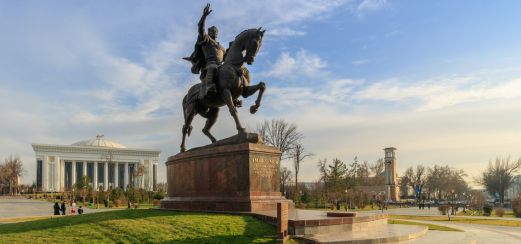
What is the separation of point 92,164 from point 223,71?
113m

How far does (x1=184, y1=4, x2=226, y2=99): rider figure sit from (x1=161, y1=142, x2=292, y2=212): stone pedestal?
2.04 meters

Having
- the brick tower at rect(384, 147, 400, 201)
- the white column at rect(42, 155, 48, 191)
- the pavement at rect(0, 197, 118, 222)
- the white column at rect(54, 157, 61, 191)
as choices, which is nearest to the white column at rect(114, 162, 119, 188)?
the white column at rect(54, 157, 61, 191)

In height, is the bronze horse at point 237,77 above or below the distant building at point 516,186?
above

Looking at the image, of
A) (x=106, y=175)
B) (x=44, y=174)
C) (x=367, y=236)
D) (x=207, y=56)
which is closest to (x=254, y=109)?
(x=207, y=56)

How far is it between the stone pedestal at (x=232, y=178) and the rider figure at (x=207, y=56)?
2.04 metres

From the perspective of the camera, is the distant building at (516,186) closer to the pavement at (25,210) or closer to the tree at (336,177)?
the tree at (336,177)

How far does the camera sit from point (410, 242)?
12.3 meters

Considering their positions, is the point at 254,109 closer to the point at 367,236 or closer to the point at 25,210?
the point at 367,236

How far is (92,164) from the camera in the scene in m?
119

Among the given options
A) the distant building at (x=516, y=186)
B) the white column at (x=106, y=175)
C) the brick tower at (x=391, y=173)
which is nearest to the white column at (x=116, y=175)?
the white column at (x=106, y=175)

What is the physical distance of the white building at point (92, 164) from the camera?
366 feet

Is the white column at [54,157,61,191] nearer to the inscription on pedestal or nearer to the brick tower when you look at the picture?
the brick tower

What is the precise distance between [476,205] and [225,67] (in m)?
41.5

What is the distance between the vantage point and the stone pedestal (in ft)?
42.3
